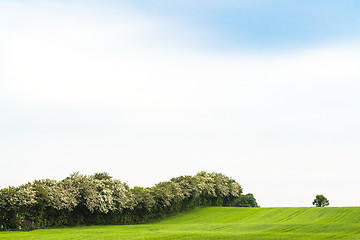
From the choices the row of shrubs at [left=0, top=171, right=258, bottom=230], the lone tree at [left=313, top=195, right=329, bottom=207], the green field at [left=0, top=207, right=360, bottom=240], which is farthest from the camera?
the lone tree at [left=313, top=195, right=329, bottom=207]

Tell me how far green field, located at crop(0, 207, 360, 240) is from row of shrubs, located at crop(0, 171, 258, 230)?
1921 mm

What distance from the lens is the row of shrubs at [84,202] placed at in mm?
31547

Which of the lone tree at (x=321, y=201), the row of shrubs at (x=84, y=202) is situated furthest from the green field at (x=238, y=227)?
the lone tree at (x=321, y=201)

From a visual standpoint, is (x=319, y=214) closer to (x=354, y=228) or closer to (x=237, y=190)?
(x=354, y=228)

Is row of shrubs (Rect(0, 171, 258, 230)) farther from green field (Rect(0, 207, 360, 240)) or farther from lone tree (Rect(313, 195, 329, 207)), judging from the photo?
lone tree (Rect(313, 195, 329, 207))

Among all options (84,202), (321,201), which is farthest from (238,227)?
(321,201)

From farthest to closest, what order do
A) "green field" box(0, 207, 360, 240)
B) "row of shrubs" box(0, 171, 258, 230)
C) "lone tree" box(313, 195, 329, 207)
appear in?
1. "lone tree" box(313, 195, 329, 207)
2. "row of shrubs" box(0, 171, 258, 230)
3. "green field" box(0, 207, 360, 240)

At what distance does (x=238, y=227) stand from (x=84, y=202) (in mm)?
13320

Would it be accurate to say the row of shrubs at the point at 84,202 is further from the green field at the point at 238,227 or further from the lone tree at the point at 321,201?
the lone tree at the point at 321,201

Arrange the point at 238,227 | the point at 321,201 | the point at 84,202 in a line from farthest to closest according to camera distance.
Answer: the point at 321,201 < the point at 84,202 < the point at 238,227

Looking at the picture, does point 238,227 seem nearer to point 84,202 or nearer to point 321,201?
point 84,202

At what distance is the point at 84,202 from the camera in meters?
35.7

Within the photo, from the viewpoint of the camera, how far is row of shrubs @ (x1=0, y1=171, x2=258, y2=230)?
1242 inches

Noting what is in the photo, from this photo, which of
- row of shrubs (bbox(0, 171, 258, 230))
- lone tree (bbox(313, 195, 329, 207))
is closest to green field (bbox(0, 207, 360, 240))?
row of shrubs (bbox(0, 171, 258, 230))
